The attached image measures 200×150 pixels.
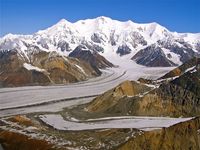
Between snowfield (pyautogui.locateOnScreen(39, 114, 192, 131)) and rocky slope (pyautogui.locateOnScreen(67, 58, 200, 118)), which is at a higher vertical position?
rocky slope (pyautogui.locateOnScreen(67, 58, 200, 118))

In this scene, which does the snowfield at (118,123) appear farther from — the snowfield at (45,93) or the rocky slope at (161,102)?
the snowfield at (45,93)

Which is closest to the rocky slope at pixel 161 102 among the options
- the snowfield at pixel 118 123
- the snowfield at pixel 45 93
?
the snowfield at pixel 118 123

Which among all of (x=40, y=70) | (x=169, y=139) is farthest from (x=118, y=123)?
(x=40, y=70)

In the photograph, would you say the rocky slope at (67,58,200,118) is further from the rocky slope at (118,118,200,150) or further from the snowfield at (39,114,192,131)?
the rocky slope at (118,118,200,150)

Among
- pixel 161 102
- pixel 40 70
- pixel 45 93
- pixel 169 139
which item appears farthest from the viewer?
pixel 40 70

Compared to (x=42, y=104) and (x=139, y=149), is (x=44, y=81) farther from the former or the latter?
(x=139, y=149)

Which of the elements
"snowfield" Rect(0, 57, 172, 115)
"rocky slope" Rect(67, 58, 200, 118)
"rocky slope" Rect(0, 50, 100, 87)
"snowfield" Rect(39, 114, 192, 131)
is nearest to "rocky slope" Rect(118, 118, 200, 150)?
"snowfield" Rect(39, 114, 192, 131)

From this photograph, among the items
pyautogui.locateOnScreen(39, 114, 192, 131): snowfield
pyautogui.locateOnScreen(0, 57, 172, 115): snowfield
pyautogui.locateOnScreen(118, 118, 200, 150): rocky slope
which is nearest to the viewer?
pyautogui.locateOnScreen(118, 118, 200, 150): rocky slope

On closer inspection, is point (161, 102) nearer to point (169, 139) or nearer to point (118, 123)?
point (118, 123)

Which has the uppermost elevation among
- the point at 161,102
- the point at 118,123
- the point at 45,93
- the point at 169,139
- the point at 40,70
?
the point at 40,70
